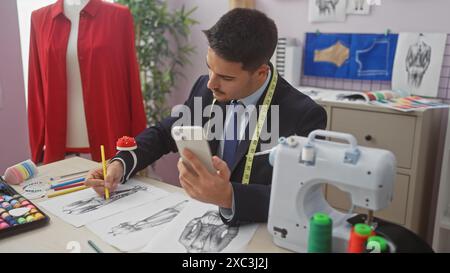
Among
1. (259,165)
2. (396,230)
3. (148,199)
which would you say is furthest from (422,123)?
(148,199)

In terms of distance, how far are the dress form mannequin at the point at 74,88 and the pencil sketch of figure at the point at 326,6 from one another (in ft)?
4.66

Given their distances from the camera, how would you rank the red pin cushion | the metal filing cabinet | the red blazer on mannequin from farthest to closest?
1. the metal filing cabinet
2. the red blazer on mannequin
3. the red pin cushion

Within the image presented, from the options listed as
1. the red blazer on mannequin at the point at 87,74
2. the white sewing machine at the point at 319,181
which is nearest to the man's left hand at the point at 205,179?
the white sewing machine at the point at 319,181

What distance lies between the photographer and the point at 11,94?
2.30m

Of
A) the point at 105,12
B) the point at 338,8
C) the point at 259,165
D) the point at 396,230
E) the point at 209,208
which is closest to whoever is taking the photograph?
the point at 396,230

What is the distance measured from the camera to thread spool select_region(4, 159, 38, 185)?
1.41 metres

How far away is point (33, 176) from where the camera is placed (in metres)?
1.48

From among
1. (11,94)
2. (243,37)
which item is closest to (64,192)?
(243,37)

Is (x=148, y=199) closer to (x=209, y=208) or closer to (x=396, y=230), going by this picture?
(x=209, y=208)

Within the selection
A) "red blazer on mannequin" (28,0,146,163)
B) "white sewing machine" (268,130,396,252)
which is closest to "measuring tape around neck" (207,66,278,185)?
"white sewing machine" (268,130,396,252)

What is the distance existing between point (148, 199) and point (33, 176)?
0.48 m

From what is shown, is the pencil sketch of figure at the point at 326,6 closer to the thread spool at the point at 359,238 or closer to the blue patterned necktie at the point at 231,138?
the blue patterned necktie at the point at 231,138

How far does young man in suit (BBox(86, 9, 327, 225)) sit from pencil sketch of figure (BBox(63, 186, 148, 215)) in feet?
0.10

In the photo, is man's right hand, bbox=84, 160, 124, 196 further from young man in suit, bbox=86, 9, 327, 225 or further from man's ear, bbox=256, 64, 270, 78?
man's ear, bbox=256, 64, 270, 78
